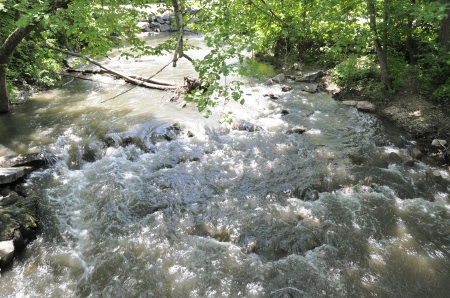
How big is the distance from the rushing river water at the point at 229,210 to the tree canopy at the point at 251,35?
6.80ft

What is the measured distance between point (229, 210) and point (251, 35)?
3630 millimetres

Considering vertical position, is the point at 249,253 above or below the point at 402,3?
below

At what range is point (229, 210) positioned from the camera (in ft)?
20.8

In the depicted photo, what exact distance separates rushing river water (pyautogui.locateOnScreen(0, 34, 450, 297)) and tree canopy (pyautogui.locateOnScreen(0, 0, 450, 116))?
2.07m

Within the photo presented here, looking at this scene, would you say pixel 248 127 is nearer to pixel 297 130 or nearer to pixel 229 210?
pixel 297 130

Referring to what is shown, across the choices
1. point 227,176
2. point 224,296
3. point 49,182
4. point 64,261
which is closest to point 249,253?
point 224,296

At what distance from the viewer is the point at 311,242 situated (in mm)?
5414

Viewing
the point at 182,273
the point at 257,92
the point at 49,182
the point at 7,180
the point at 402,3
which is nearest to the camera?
the point at 182,273

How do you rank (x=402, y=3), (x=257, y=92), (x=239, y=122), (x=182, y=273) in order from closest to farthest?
(x=182, y=273)
(x=402, y=3)
(x=239, y=122)
(x=257, y=92)

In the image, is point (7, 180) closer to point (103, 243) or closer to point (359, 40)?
point (103, 243)

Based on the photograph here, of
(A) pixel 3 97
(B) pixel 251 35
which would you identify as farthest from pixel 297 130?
(A) pixel 3 97

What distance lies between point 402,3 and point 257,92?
19.7 feet

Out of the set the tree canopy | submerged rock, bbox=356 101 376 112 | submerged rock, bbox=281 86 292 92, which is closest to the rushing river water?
submerged rock, bbox=356 101 376 112

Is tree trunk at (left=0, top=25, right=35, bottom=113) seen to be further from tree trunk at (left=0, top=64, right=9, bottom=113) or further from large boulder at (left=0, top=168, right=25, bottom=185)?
large boulder at (left=0, top=168, right=25, bottom=185)
